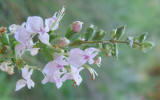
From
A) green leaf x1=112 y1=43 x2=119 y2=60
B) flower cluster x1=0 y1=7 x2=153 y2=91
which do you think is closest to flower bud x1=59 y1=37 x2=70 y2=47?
flower cluster x1=0 y1=7 x2=153 y2=91

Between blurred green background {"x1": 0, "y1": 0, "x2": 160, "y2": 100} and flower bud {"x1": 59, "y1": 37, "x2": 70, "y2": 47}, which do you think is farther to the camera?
blurred green background {"x1": 0, "y1": 0, "x2": 160, "y2": 100}

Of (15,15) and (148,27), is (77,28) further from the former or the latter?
(148,27)

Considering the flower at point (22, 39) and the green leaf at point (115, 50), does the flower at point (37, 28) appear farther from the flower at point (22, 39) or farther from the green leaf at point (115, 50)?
the green leaf at point (115, 50)

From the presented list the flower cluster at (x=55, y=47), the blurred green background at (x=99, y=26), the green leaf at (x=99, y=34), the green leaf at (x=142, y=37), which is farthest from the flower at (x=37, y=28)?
the blurred green background at (x=99, y=26)

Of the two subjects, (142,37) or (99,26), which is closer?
(142,37)

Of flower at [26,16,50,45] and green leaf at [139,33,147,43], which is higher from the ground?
flower at [26,16,50,45]

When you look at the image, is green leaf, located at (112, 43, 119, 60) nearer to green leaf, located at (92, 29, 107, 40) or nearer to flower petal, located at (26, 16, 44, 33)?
green leaf, located at (92, 29, 107, 40)

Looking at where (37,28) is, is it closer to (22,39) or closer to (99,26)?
(22,39)

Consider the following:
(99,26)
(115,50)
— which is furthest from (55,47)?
(99,26)
